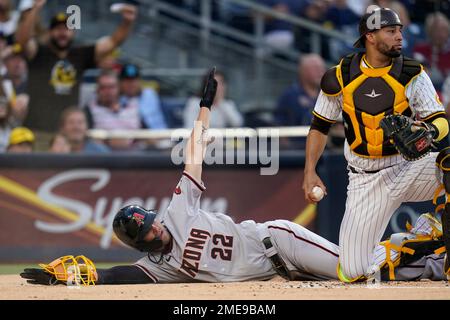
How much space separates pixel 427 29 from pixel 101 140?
13.1ft

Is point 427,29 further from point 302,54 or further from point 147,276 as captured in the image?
point 147,276

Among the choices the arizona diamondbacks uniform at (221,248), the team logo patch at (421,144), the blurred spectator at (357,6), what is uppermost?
the blurred spectator at (357,6)

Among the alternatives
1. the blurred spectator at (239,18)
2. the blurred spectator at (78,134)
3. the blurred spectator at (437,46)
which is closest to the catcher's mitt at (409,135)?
the blurred spectator at (78,134)

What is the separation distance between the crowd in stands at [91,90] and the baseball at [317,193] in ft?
11.9

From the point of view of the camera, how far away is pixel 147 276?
6191 mm

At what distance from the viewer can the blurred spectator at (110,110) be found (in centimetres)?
1029

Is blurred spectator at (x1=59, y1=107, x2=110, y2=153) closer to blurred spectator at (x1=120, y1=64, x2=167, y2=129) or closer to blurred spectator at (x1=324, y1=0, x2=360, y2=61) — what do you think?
blurred spectator at (x1=120, y1=64, x2=167, y2=129)

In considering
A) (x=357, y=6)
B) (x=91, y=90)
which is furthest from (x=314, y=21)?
(x=91, y=90)

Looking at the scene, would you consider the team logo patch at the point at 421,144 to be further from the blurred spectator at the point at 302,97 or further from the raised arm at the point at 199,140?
the blurred spectator at the point at 302,97

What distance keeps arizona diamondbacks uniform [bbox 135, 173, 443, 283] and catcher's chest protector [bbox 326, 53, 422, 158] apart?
738 mm

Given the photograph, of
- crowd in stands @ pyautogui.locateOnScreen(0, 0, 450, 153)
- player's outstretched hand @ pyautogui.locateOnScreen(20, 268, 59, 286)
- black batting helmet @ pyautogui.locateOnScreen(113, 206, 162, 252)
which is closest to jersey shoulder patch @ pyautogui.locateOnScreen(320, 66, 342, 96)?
black batting helmet @ pyautogui.locateOnScreen(113, 206, 162, 252)

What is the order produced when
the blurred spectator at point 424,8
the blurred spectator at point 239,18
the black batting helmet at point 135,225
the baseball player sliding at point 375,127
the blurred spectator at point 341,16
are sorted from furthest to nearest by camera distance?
the blurred spectator at point 239,18 → the blurred spectator at point 341,16 → the blurred spectator at point 424,8 → the baseball player sliding at point 375,127 → the black batting helmet at point 135,225
